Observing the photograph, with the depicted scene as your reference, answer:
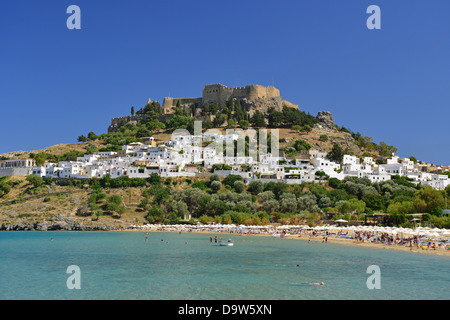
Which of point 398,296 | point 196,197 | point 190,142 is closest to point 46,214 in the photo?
point 196,197

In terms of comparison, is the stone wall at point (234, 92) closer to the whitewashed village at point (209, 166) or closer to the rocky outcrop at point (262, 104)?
the rocky outcrop at point (262, 104)

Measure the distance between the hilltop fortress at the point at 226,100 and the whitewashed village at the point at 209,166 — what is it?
73.9 ft

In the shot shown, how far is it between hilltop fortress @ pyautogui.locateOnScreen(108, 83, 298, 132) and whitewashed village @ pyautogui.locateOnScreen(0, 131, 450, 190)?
22511 mm

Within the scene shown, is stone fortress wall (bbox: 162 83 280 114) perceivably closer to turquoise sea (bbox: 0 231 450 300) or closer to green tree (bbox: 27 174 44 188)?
green tree (bbox: 27 174 44 188)

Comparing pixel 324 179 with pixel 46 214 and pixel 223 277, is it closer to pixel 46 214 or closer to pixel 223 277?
pixel 46 214

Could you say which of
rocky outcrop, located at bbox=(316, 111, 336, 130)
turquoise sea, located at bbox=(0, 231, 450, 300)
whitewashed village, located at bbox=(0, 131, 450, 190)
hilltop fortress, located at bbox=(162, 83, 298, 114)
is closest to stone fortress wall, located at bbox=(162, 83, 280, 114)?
hilltop fortress, located at bbox=(162, 83, 298, 114)

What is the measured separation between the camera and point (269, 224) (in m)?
50.7

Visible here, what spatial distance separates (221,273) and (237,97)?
285 feet

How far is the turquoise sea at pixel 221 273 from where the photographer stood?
16203 millimetres

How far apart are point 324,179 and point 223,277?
168 feet

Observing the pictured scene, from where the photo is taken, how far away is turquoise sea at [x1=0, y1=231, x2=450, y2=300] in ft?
53.2

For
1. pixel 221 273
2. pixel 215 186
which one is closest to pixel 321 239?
pixel 221 273

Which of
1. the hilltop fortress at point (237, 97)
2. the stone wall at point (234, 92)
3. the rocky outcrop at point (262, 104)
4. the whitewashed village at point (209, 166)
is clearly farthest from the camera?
the stone wall at point (234, 92)

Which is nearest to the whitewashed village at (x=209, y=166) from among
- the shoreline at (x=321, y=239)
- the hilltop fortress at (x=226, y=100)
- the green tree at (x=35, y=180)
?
the green tree at (x=35, y=180)
